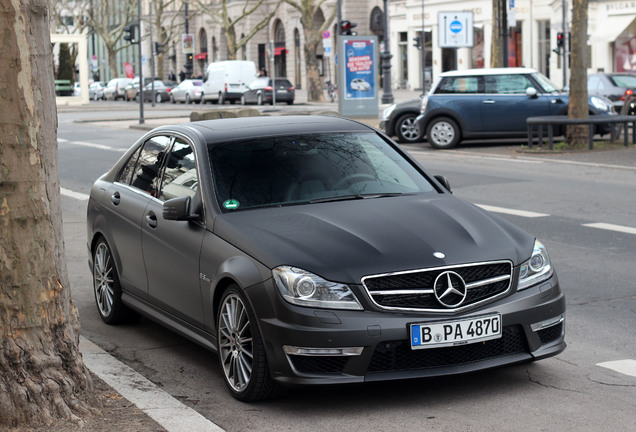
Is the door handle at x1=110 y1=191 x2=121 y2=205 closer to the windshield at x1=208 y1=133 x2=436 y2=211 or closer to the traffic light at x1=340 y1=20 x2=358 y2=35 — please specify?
the windshield at x1=208 y1=133 x2=436 y2=211

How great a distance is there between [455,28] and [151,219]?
29750 mm

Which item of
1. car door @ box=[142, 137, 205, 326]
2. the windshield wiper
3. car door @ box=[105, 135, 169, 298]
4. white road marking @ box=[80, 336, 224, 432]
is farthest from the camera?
car door @ box=[105, 135, 169, 298]

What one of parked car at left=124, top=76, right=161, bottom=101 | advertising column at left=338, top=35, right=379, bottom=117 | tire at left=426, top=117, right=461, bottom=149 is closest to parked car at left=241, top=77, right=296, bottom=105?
parked car at left=124, top=76, right=161, bottom=101

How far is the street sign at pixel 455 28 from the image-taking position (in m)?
35.3

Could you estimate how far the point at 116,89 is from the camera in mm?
74688

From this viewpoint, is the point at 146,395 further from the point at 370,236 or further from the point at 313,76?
the point at 313,76

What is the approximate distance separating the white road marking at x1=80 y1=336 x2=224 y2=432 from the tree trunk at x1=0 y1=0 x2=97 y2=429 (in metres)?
0.39

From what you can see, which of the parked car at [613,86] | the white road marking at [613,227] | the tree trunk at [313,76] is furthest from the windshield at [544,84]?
the tree trunk at [313,76]

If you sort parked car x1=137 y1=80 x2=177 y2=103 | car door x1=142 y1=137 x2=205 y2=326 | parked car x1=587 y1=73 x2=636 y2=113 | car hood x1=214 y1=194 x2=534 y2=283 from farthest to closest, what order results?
parked car x1=137 y1=80 x2=177 y2=103 → parked car x1=587 y1=73 x2=636 y2=113 → car door x1=142 y1=137 x2=205 y2=326 → car hood x1=214 y1=194 x2=534 y2=283

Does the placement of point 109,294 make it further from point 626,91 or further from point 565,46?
point 565,46

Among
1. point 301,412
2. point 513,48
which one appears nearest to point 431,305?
point 301,412

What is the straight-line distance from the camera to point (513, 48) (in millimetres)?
61000

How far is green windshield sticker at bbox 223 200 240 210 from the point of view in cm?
613

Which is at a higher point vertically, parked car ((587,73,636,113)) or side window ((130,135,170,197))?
parked car ((587,73,636,113))
